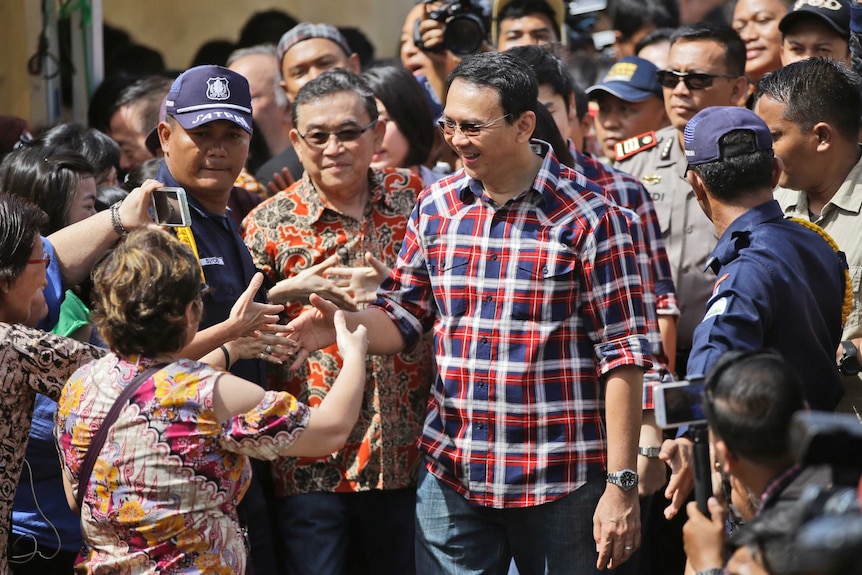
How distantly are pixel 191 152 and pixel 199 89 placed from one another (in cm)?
21

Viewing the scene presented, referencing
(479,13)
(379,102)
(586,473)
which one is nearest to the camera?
(586,473)

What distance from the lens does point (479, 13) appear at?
609 centimetres

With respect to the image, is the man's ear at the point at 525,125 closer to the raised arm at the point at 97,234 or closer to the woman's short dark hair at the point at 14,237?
the raised arm at the point at 97,234

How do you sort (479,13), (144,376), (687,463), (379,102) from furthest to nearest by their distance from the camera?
(479,13), (379,102), (687,463), (144,376)

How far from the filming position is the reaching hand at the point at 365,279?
382 cm

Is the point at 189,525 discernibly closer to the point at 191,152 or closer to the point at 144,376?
the point at 144,376

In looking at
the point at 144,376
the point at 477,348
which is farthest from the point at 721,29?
the point at 144,376

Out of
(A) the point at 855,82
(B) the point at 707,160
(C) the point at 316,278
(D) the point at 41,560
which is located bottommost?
(D) the point at 41,560

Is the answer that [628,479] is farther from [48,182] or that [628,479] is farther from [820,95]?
[48,182]

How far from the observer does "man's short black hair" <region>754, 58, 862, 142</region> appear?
3750mm

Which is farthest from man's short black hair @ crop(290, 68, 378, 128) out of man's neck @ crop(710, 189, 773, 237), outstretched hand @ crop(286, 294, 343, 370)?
man's neck @ crop(710, 189, 773, 237)

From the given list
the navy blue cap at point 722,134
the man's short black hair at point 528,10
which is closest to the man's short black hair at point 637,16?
the man's short black hair at point 528,10

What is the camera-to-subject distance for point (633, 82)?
5.64 meters

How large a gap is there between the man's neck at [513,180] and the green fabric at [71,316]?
1379 mm
